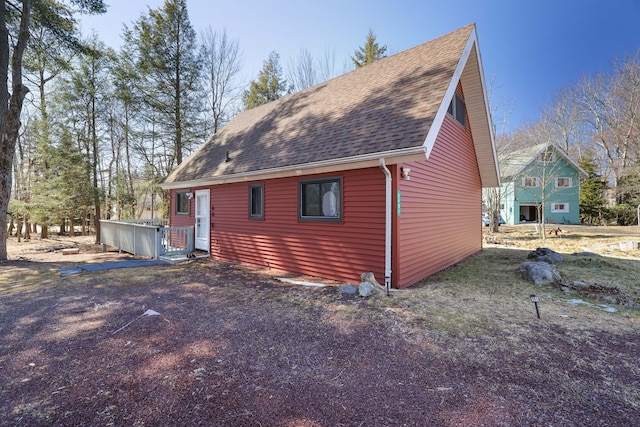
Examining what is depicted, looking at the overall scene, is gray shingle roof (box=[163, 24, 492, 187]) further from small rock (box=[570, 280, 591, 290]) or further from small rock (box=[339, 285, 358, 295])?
small rock (box=[570, 280, 591, 290])

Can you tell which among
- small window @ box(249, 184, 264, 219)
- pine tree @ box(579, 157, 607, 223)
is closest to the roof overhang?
small window @ box(249, 184, 264, 219)

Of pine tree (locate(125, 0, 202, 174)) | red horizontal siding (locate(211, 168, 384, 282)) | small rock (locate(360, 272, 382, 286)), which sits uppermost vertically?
pine tree (locate(125, 0, 202, 174))

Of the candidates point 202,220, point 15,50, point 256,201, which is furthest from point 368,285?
point 15,50

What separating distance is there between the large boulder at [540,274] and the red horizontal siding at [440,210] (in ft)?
5.89

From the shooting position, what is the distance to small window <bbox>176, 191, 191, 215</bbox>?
1061cm

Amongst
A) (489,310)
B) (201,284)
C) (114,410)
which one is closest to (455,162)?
(489,310)

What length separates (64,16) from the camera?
9.63 meters

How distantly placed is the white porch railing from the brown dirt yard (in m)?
→ 3.55

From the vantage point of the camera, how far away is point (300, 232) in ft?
22.4

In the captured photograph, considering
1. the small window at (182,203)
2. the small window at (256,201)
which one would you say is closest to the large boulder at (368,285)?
the small window at (256,201)

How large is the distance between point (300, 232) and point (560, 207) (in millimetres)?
28685

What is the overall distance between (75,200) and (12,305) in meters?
14.2

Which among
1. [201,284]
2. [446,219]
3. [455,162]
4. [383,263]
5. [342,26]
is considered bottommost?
[201,284]

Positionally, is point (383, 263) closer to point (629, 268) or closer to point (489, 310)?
→ point (489, 310)
